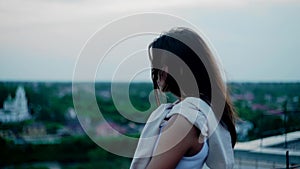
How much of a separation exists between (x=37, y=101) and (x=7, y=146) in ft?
5.03

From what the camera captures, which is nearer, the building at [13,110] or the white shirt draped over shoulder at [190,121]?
the white shirt draped over shoulder at [190,121]

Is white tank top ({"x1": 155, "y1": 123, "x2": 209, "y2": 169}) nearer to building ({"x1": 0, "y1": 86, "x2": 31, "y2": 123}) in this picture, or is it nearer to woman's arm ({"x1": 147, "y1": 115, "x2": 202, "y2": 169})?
A: woman's arm ({"x1": 147, "y1": 115, "x2": 202, "y2": 169})

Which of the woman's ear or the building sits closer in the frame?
the woman's ear

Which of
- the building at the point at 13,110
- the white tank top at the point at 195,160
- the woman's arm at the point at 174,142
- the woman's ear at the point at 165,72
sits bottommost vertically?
the building at the point at 13,110

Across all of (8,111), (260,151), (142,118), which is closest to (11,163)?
(8,111)

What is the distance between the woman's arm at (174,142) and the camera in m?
0.75

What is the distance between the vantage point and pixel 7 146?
44.5 ft

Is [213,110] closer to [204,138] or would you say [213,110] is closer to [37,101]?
[204,138]

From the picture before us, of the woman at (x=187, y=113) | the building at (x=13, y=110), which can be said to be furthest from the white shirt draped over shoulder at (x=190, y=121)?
the building at (x=13, y=110)

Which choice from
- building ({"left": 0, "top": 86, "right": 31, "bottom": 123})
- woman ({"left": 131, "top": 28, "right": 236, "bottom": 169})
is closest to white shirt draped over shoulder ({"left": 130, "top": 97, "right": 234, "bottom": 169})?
woman ({"left": 131, "top": 28, "right": 236, "bottom": 169})

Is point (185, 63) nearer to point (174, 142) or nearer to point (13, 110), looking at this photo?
point (174, 142)

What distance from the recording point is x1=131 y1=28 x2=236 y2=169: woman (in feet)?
2.50

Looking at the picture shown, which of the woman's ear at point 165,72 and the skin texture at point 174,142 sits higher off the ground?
the woman's ear at point 165,72

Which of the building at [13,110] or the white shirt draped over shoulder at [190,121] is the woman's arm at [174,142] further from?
the building at [13,110]
